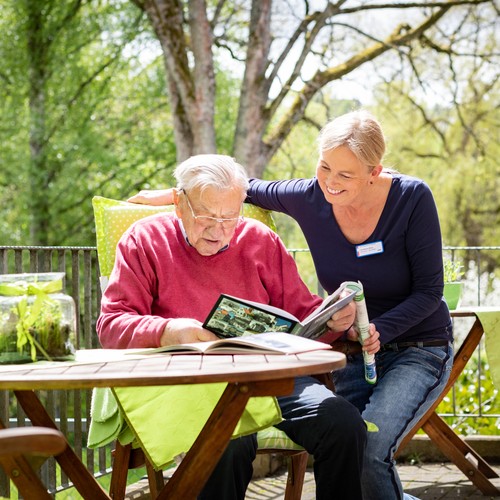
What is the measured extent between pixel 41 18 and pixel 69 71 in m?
1.21

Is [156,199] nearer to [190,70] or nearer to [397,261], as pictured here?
[397,261]

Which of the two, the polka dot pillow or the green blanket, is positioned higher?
the polka dot pillow

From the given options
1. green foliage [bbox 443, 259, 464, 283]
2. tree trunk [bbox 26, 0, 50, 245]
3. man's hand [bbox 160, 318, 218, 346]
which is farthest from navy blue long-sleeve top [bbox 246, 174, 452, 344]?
tree trunk [bbox 26, 0, 50, 245]

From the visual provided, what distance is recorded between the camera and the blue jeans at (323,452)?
238 cm

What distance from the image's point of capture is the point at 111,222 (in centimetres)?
310

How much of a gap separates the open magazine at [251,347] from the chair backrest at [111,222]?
101 cm

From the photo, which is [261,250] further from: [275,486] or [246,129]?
[246,129]

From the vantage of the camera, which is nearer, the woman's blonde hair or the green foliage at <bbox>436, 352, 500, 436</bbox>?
the woman's blonde hair

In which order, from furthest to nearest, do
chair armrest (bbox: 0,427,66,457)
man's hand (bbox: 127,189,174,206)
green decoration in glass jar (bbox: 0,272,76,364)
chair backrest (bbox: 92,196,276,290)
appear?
man's hand (bbox: 127,189,174,206) < chair backrest (bbox: 92,196,276,290) < green decoration in glass jar (bbox: 0,272,76,364) < chair armrest (bbox: 0,427,66,457)

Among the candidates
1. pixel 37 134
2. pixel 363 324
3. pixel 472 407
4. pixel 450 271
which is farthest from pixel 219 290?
pixel 37 134

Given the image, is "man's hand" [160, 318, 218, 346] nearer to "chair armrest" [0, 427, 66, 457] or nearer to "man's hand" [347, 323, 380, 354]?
"man's hand" [347, 323, 380, 354]

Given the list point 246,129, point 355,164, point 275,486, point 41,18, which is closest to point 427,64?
point 246,129

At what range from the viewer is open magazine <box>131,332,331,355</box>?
201 cm

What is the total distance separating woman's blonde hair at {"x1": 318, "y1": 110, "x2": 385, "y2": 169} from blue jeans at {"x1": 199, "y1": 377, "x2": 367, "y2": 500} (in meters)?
0.80
